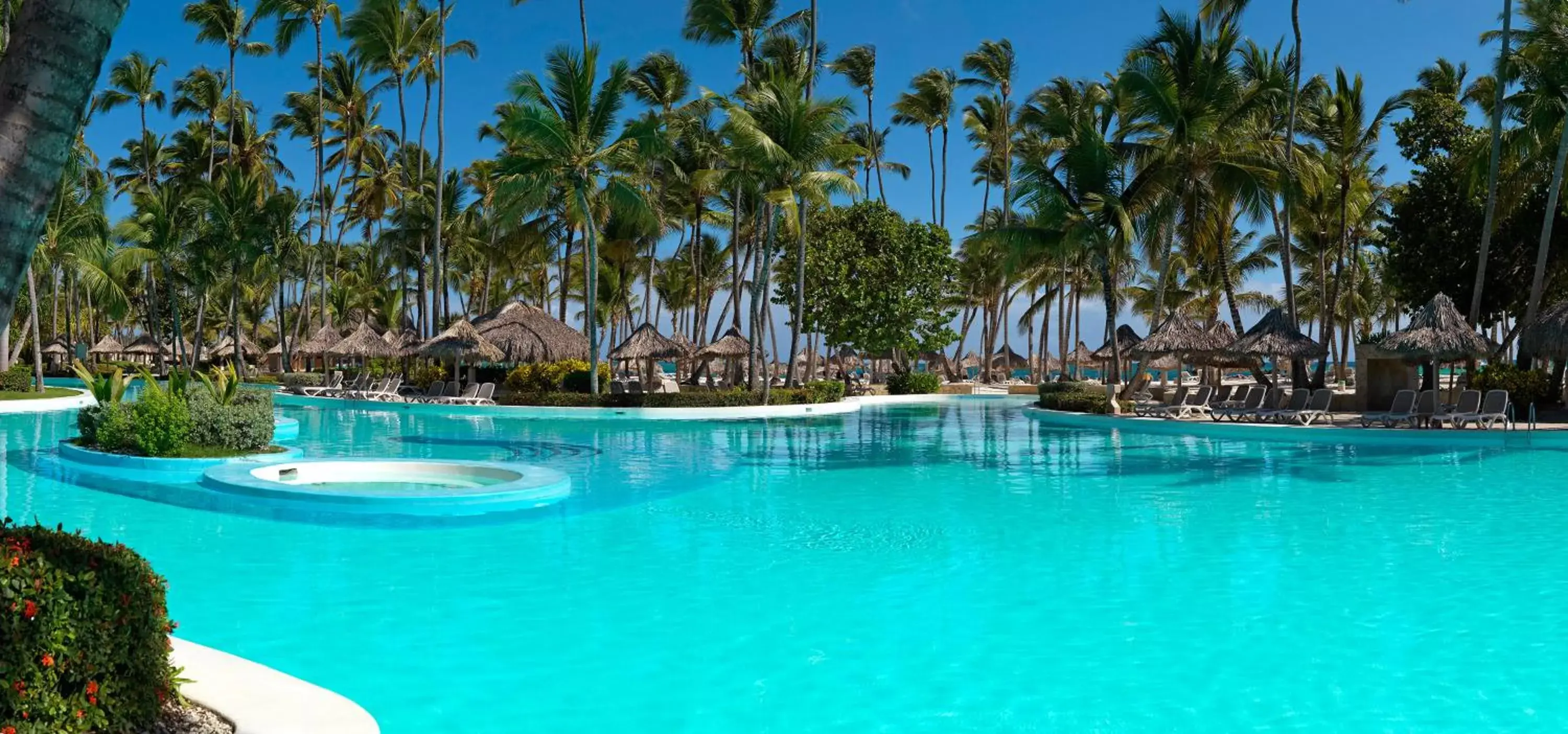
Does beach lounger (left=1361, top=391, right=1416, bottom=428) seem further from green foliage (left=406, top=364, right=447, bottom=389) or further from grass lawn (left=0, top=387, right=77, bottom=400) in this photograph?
grass lawn (left=0, top=387, right=77, bottom=400)

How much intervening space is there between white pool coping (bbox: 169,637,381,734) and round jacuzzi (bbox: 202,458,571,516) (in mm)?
6108

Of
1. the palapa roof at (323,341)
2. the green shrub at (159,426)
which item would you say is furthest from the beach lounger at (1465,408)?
the palapa roof at (323,341)

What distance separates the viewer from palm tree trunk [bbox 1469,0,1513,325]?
21.6 m

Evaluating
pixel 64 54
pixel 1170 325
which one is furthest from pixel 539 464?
pixel 1170 325

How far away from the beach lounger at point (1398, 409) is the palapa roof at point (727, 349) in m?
18.1

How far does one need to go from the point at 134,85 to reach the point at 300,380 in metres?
17.0

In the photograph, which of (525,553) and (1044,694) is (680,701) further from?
(525,553)

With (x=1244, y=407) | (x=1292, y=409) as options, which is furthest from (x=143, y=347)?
(x=1292, y=409)

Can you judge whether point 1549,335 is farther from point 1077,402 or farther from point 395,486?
point 395,486

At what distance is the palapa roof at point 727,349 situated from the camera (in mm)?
32750

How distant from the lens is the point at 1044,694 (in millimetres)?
4945

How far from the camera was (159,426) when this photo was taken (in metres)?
13.0

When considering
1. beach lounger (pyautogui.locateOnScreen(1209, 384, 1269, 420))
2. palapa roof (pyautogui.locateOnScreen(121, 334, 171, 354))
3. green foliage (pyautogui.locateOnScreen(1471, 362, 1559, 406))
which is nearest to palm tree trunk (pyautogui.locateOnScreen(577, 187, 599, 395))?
beach lounger (pyautogui.locateOnScreen(1209, 384, 1269, 420))

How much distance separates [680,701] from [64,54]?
11.7 feet
